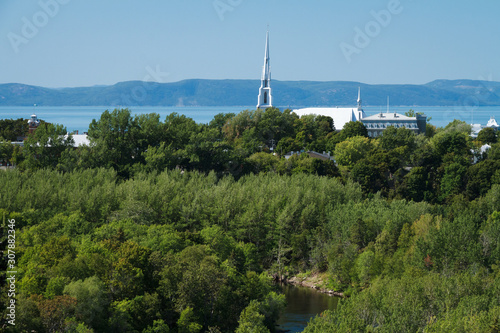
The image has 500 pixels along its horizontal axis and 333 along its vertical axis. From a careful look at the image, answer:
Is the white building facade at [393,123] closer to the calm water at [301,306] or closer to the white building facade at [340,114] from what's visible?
the white building facade at [340,114]

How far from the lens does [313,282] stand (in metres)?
60.9

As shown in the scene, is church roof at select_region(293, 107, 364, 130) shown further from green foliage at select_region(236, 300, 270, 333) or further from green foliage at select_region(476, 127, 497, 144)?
green foliage at select_region(236, 300, 270, 333)

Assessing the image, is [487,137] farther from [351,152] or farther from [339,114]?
[339,114]

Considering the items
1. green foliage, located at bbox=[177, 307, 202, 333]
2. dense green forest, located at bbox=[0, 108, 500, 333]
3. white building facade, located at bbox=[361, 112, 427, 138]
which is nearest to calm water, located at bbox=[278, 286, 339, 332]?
dense green forest, located at bbox=[0, 108, 500, 333]

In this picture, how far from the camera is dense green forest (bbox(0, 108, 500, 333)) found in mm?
39875

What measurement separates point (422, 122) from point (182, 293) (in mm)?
103282

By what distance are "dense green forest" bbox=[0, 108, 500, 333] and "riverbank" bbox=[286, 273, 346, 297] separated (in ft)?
1.66

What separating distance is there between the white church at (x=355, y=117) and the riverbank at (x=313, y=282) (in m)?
76.8

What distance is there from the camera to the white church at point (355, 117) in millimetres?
136625

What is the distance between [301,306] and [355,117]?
9405 cm

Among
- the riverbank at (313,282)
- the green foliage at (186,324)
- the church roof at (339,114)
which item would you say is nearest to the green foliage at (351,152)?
the riverbank at (313,282)

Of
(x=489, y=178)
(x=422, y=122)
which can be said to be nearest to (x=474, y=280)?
(x=489, y=178)

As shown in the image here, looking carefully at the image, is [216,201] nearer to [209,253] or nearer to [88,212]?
[88,212]

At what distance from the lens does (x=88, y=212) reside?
2434 inches
